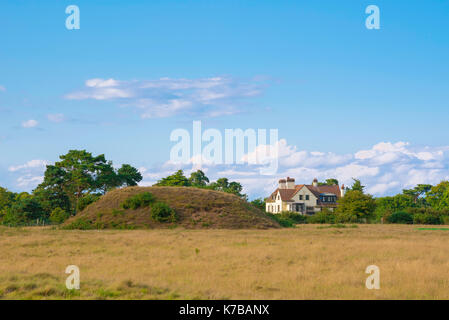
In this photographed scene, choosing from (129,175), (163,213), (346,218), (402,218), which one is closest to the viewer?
(163,213)

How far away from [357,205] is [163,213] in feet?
132

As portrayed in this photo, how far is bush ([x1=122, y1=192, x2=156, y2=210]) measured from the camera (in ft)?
202

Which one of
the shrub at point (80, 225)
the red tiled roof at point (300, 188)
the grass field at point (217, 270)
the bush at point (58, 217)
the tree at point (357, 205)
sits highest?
the red tiled roof at point (300, 188)

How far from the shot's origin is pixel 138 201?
61.8m

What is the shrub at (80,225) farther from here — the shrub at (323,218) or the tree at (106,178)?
the shrub at (323,218)

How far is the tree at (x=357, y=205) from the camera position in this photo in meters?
84.1

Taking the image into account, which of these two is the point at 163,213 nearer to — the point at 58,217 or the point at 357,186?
the point at 58,217

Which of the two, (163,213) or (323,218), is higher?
(163,213)

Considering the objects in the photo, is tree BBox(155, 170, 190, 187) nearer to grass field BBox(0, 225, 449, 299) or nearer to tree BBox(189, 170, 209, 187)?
tree BBox(189, 170, 209, 187)

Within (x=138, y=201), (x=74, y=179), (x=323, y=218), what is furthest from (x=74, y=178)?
(x=323, y=218)

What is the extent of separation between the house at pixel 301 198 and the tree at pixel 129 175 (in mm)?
34817

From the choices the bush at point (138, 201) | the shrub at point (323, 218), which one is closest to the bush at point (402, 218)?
the shrub at point (323, 218)

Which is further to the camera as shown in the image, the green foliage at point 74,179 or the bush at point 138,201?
the green foliage at point 74,179

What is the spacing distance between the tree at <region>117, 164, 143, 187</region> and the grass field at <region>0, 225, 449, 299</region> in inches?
2285
